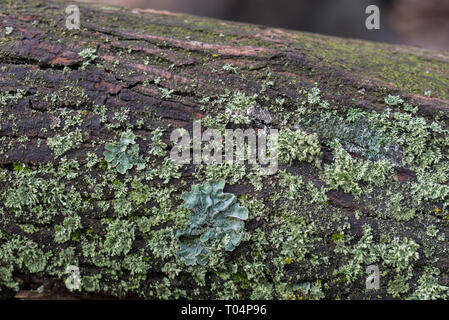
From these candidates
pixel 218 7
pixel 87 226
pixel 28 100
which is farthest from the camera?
pixel 218 7

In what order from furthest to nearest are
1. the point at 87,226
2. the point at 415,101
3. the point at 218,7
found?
the point at 218,7 → the point at 415,101 → the point at 87,226

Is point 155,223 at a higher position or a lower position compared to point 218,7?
lower

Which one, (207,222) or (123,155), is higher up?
(123,155)
